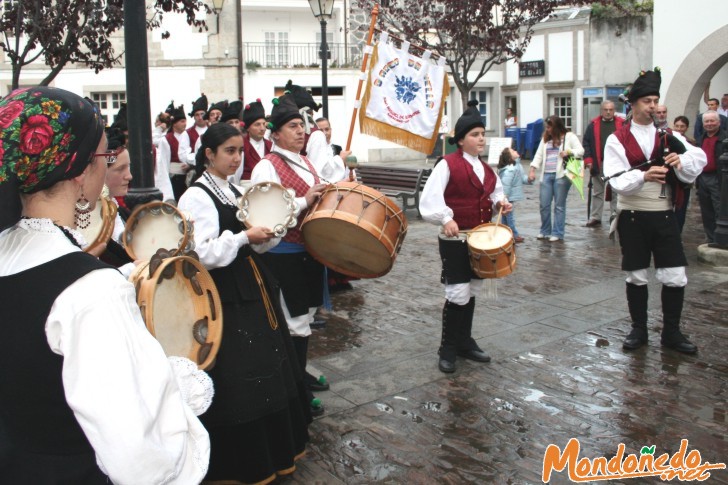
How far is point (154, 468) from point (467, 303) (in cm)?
399

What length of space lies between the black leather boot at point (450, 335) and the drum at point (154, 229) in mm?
2498

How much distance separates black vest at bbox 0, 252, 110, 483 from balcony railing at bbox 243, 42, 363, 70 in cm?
2469

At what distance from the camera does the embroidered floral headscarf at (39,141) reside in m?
1.57

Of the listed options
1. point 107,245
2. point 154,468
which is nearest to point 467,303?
point 107,245

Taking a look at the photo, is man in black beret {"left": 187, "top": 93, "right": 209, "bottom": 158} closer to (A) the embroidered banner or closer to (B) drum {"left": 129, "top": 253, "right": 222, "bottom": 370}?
(A) the embroidered banner

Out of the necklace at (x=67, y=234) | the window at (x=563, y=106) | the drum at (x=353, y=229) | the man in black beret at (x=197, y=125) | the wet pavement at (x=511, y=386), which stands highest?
the window at (x=563, y=106)

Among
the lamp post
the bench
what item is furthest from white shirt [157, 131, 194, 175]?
the lamp post

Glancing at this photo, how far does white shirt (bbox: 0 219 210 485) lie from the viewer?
1496mm

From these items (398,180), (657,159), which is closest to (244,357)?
(657,159)

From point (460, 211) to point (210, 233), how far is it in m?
2.25

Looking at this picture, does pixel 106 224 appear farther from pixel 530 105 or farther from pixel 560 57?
pixel 530 105

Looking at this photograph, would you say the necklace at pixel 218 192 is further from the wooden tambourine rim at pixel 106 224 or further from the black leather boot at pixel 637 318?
the black leather boot at pixel 637 318

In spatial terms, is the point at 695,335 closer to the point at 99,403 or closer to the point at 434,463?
the point at 434,463

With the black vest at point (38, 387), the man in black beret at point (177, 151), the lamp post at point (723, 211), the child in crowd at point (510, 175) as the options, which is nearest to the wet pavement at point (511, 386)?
the lamp post at point (723, 211)
